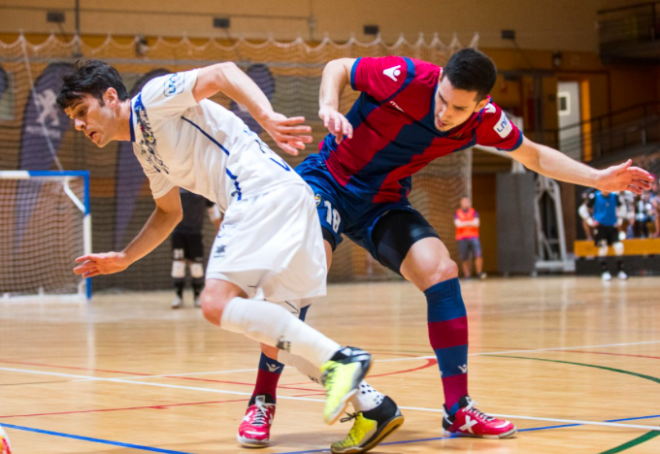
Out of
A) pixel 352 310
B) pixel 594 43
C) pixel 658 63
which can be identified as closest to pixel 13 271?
pixel 352 310

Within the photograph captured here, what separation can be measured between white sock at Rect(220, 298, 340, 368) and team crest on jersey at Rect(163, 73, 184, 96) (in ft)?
2.71

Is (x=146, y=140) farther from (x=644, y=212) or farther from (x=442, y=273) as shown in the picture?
(x=644, y=212)

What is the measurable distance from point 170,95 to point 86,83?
321 mm

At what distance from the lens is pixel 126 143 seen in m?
19.5

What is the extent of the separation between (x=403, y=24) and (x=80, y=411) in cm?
2192

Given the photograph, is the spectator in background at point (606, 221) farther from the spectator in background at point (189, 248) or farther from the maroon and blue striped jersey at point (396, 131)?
the maroon and blue striped jersey at point (396, 131)

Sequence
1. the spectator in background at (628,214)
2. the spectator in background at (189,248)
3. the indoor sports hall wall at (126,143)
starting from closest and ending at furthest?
1. the spectator in background at (189,248)
2. the indoor sports hall wall at (126,143)
3. the spectator in background at (628,214)

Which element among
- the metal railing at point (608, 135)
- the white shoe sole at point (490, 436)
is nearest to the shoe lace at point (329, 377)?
the white shoe sole at point (490, 436)

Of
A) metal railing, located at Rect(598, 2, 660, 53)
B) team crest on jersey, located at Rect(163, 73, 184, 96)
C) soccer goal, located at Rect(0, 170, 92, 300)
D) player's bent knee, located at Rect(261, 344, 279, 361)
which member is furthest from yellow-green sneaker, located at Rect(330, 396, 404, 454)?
metal railing, located at Rect(598, 2, 660, 53)

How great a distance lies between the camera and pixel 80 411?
166 inches

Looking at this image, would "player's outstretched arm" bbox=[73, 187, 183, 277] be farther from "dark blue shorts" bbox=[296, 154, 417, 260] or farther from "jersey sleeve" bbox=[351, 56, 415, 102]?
"jersey sleeve" bbox=[351, 56, 415, 102]

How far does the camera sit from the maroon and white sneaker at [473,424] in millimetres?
3422

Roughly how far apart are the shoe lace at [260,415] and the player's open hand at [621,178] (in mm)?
1723

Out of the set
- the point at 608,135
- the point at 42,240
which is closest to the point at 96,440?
the point at 42,240
